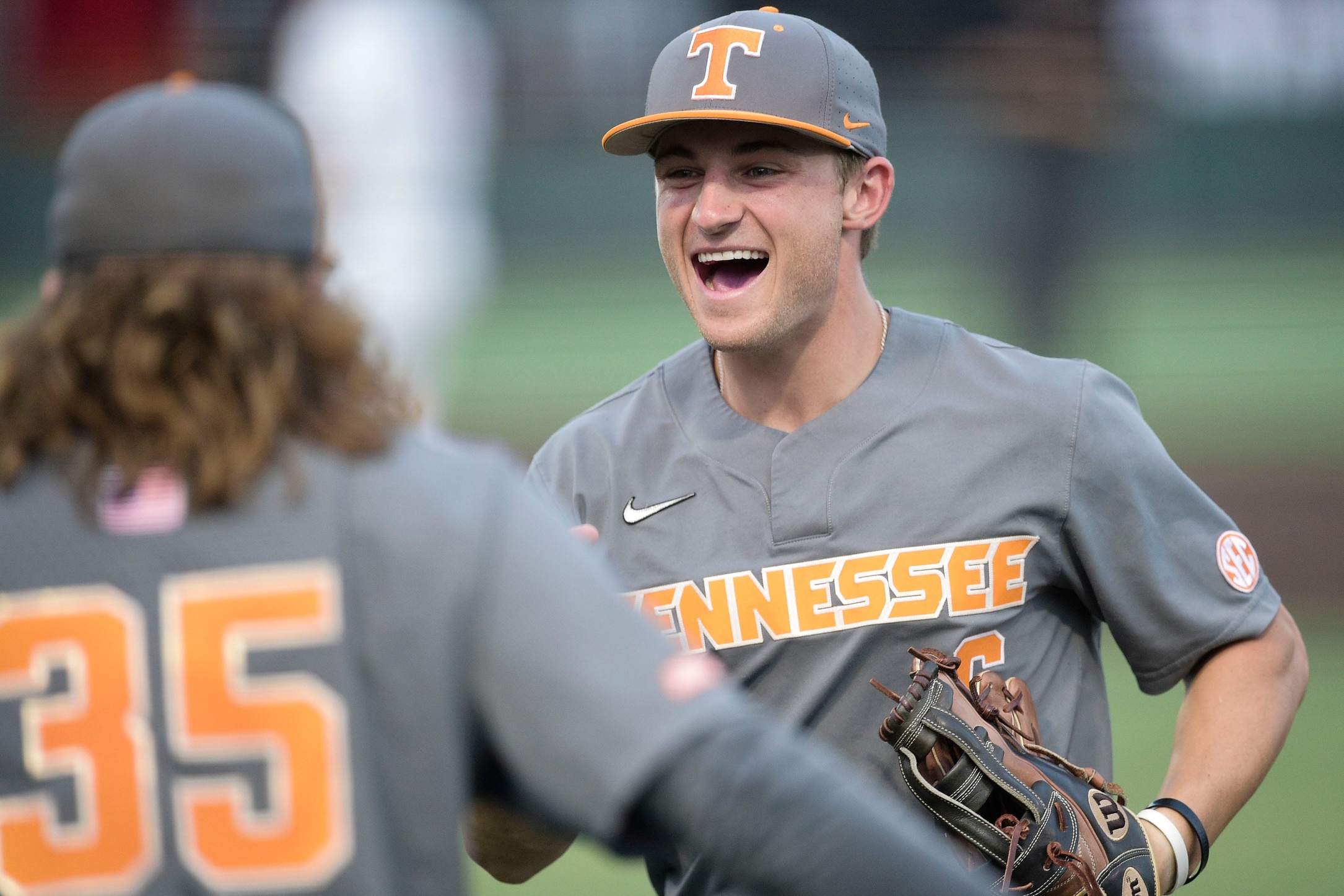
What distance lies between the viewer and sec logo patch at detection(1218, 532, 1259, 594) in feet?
9.07

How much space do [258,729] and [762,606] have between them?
53.1 inches

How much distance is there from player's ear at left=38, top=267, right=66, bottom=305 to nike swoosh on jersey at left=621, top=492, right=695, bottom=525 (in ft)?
4.47

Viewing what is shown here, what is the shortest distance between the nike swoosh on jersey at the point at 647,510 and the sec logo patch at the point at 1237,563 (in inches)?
38.6

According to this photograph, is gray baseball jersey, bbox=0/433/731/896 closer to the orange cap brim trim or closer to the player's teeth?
the orange cap brim trim

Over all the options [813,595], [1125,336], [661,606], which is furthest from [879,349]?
[1125,336]

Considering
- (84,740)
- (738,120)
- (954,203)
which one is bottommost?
(954,203)

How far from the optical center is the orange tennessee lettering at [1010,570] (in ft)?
8.69

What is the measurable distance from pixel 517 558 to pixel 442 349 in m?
5.49

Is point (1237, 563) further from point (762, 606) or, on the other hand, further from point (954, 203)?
point (954, 203)

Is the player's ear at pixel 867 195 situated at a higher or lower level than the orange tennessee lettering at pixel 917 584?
higher

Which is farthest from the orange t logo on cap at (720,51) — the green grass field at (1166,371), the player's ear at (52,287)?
the green grass field at (1166,371)

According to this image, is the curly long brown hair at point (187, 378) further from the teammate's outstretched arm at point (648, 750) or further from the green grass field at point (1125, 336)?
the green grass field at point (1125, 336)

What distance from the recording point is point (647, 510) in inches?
110

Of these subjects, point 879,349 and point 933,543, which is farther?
point 879,349
